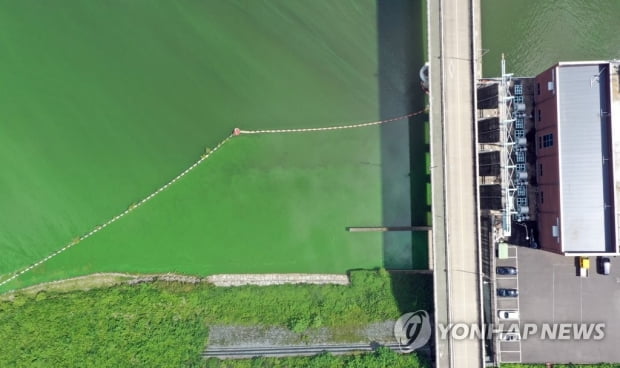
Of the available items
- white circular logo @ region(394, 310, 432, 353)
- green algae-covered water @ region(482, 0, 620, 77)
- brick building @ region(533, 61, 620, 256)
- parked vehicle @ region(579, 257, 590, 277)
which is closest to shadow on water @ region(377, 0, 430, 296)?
white circular logo @ region(394, 310, 432, 353)

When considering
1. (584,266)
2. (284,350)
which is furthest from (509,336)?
(284,350)

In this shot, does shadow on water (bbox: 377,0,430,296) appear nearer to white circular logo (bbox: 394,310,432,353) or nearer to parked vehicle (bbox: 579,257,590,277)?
white circular logo (bbox: 394,310,432,353)

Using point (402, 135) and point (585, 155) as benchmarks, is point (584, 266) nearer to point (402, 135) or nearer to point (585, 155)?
point (585, 155)

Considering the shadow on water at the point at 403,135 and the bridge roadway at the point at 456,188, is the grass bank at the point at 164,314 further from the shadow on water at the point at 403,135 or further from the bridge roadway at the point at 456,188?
the bridge roadway at the point at 456,188

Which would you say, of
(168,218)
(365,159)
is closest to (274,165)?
(365,159)

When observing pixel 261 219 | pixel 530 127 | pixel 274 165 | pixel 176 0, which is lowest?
pixel 261 219

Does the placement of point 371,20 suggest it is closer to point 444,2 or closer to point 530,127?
point 444,2
